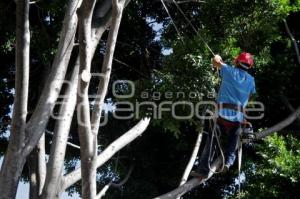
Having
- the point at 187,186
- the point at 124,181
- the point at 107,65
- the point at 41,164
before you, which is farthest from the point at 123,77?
the point at 107,65

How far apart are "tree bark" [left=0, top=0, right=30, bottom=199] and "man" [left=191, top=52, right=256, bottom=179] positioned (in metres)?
1.90

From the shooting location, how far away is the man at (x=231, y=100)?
19.8 feet

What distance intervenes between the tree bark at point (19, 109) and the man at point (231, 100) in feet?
6.24

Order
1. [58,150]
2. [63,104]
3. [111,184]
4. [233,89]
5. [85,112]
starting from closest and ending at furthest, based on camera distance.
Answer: [85,112]
[233,89]
[58,150]
[63,104]
[111,184]

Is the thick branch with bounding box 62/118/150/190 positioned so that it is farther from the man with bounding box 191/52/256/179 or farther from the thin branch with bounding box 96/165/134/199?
the man with bounding box 191/52/256/179

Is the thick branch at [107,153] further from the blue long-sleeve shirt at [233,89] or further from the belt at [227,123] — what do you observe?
the blue long-sleeve shirt at [233,89]

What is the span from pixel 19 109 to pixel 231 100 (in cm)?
225

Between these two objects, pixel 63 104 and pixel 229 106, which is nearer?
pixel 229 106

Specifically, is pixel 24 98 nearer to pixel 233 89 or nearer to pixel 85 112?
pixel 85 112

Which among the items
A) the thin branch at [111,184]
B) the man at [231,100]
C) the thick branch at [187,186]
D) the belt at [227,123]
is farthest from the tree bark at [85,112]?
the thin branch at [111,184]

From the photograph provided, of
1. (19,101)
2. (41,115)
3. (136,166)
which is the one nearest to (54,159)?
(41,115)

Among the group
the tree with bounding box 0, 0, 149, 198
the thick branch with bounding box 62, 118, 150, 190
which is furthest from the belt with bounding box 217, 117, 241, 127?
the tree with bounding box 0, 0, 149, 198

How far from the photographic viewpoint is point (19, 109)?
18.7 ft

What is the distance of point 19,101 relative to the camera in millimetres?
5664
